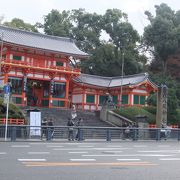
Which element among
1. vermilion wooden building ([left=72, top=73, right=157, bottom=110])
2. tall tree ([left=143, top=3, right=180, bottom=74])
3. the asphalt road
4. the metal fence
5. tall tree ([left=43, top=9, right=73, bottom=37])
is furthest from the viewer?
tall tree ([left=43, top=9, right=73, bottom=37])

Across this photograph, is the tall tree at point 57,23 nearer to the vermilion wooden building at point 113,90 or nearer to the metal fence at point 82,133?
the vermilion wooden building at point 113,90

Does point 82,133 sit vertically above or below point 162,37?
below

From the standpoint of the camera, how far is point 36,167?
1199cm

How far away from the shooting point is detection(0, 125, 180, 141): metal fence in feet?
82.3

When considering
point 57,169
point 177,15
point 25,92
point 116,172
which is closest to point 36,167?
point 57,169

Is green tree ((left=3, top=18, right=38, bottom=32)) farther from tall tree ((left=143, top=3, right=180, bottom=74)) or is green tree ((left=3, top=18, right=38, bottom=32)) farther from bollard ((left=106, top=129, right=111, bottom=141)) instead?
bollard ((left=106, top=129, right=111, bottom=141))

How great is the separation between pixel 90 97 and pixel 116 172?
3945 centimetres

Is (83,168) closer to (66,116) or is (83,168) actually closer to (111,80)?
(66,116)

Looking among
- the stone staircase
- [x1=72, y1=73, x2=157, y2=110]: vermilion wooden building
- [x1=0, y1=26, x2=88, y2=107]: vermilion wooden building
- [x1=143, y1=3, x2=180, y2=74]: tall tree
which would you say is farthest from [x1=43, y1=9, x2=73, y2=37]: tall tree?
the stone staircase

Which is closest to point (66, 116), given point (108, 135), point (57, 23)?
point (108, 135)

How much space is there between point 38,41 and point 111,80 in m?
12.1

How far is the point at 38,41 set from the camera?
49.4 meters

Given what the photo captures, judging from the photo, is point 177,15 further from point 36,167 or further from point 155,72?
point 36,167

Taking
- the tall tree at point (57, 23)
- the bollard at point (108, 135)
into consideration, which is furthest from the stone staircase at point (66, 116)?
the tall tree at point (57, 23)
